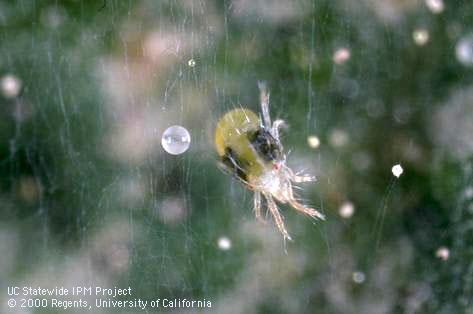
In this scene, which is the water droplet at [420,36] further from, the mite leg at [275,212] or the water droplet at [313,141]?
the mite leg at [275,212]

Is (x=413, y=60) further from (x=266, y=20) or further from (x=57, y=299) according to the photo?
(x=57, y=299)

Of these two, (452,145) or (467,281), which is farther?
(452,145)

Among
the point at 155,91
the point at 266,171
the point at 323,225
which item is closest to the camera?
the point at 266,171

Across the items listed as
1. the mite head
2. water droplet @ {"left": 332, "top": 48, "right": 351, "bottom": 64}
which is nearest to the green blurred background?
water droplet @ {"left": 332, "top": 48, "right": 351, "bottom": 64}

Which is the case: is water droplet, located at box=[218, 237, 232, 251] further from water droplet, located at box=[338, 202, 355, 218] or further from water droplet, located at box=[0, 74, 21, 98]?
water droplet, located at box=[0, 74, 21, 98]

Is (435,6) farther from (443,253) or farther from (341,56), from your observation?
(443,253)

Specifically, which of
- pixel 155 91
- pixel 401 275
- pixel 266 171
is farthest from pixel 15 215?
pixel 401 275

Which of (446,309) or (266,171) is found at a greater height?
(266,171)

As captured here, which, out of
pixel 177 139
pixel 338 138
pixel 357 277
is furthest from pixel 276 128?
pixel 357 277

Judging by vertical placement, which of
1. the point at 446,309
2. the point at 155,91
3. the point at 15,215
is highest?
the point at 155,91
